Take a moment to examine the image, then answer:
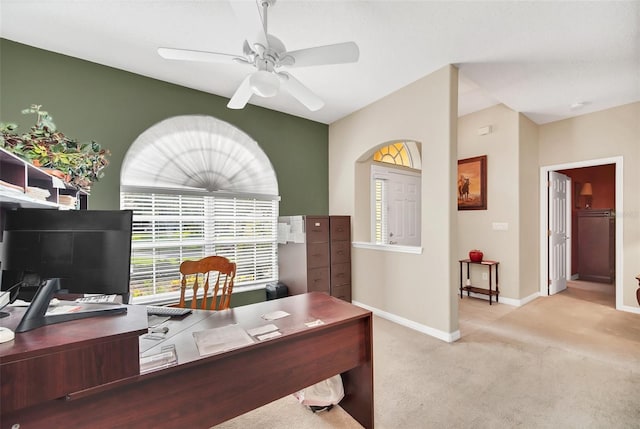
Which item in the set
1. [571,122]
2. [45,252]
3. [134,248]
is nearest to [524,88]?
[571,122]

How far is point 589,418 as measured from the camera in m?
1.73

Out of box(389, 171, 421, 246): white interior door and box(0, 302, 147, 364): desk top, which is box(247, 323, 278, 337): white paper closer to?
box(0, 302, 147, 364): desk top

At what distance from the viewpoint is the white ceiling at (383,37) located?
204cm

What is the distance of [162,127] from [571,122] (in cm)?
566

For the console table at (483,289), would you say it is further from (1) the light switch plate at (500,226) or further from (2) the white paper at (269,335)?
(2) the white paper at (269,335)

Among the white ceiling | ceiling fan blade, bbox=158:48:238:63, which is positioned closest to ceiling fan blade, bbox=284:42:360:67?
ceiling fan blade, bbox=158:48:238:63

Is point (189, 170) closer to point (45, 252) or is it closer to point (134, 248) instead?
point (134, 248)

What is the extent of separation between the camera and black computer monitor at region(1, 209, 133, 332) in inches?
43.2

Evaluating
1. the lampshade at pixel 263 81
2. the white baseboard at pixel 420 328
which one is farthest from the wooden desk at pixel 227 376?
the lampshade at pixel 263 81

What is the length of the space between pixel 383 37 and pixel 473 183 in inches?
116

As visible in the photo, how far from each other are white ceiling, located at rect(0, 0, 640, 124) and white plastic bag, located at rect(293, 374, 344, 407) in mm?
2618

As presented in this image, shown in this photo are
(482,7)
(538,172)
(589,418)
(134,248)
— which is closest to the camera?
(589,418)

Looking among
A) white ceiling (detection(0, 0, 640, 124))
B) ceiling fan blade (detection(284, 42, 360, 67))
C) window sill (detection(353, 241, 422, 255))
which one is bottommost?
window sill (detection(353, 241, 422, 255))

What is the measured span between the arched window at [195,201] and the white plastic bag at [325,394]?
2101mm
